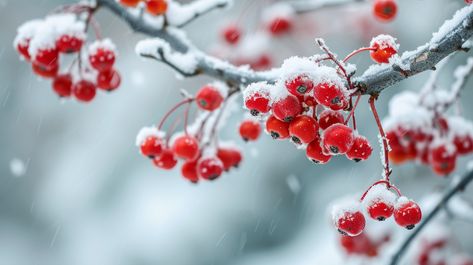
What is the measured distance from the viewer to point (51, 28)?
203cm

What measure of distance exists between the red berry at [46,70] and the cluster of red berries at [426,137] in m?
1.43

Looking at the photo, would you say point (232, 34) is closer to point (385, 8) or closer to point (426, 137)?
point (385, 8)

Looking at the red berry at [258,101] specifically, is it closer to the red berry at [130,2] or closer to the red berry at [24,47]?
the red berry at [130,2]

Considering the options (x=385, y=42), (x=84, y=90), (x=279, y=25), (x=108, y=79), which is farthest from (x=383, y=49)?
(x=279, y=25)

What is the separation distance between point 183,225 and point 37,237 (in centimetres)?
223

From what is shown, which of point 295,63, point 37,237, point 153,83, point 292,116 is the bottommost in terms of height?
point 37,237

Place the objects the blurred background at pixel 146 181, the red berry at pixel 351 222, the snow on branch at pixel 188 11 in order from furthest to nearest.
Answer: the blurred background at pixel 146 181, the snow on branch at pixel 188 11, the red berry at pixel 351 222

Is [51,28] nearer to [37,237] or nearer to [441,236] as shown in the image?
[441,236]

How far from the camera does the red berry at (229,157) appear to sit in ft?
6.91

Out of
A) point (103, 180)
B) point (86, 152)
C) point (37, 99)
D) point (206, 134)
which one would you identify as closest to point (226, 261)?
point (103, 180)

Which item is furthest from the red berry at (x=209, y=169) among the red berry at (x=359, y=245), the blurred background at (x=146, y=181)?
the blurred background at (x=146, y=181)

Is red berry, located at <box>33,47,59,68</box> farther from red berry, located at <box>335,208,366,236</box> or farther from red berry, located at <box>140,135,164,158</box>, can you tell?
red berry, located at <box>335,208,366,236</box>

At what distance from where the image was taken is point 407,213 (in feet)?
4.64

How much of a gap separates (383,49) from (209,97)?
0.61 metres
